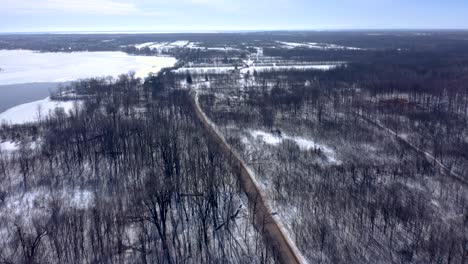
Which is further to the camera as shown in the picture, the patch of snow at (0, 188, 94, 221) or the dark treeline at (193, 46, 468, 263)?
the patch of snow at (0, 188, 94, 221)

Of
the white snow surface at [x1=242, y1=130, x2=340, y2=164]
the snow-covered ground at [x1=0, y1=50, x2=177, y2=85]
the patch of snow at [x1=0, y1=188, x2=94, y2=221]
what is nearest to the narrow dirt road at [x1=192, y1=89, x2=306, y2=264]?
the white snow surface at [x1=242, y1=130, x2=340, y2=164]

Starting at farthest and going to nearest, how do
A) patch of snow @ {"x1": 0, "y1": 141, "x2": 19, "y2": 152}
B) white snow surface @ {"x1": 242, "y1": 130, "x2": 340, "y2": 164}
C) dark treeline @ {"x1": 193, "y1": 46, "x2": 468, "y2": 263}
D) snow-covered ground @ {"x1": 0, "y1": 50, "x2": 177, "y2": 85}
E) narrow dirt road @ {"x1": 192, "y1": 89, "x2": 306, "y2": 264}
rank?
1. snow-covered ground @ {"x1": 0, "y1": 50, "x2": 177, "y2": 85}
2. patch of snow @ {"x1": 0, "y1": 141, "x2": 19, "y2": 152}
3. white snow surface @ {"x1": 242, "y1": 130, "x2": 340, "y2": 164}
4. dark treeline @ {"x1": 193, "y1": 46, "x2": 468, "y2": 263}
5. narrow dirt road @ {"x1": 192, "y1": 89, "x2": 306, "y2": 264}

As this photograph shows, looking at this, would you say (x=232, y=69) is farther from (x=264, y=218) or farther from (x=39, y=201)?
(x=264, y=218)

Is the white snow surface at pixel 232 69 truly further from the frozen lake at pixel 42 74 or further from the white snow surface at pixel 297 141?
the white snow surface at pixel 297 141

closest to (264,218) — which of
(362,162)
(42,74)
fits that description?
(362,162)

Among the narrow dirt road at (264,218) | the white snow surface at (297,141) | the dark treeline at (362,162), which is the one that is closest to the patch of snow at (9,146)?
the narrow dirt road at (264,218)

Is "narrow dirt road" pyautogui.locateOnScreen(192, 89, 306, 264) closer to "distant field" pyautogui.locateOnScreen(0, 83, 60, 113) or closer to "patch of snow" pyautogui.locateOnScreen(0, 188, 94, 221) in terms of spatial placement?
"patch of snow" pyautogui.locateOnScreen(0, 188, 94, 221)
